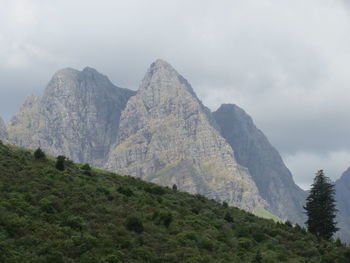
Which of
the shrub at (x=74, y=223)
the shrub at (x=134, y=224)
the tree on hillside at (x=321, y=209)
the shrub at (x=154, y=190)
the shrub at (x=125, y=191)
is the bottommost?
the shrub at (x=74, y=223)

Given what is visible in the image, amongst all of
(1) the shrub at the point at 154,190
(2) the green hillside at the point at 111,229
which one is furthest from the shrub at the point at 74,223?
(1) the shrub at the point at 154,190

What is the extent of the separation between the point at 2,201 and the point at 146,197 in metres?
20.9

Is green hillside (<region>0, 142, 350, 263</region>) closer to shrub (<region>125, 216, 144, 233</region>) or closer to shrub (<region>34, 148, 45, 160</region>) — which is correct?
shrub (<region>125, 216, 144, 233</region>)

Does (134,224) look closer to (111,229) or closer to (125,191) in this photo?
(111,229)

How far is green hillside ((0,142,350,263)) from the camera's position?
105 ft

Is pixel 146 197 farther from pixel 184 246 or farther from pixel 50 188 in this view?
pixel 184 246

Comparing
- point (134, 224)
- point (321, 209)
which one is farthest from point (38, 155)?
point (321, 209)

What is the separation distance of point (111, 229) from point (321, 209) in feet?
144

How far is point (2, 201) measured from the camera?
3662 centimetres

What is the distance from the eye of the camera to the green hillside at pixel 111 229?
31913 millimetres

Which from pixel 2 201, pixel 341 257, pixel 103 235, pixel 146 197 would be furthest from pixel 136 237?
pixel 341 257

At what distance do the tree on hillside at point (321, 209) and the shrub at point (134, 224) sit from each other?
39161 millimetres

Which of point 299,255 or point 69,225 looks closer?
point 69,225

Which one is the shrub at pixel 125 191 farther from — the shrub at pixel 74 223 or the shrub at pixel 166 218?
the shrub at pixel 74 223
